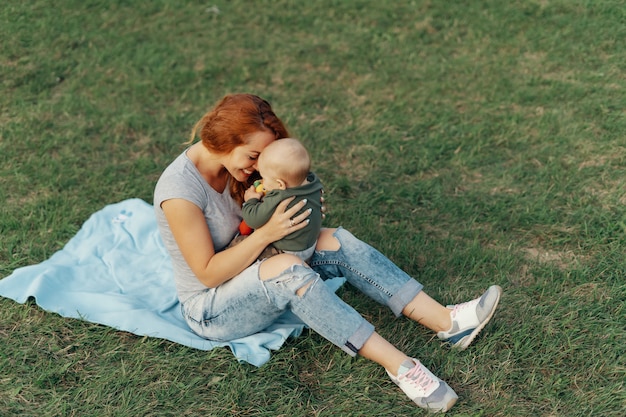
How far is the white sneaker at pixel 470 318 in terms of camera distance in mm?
3432

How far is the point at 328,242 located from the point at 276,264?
1.59 ft

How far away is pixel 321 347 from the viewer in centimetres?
356

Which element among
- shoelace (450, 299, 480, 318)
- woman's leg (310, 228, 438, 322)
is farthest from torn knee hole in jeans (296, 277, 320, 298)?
shoelace (450, 299, 480, 318)

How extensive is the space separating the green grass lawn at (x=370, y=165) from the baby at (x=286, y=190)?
1.96ft

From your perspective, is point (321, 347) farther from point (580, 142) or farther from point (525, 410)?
point (580, 142)

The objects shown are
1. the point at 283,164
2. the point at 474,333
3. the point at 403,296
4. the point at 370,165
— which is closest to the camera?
the point at 283,164

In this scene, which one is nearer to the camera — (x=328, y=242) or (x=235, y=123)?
(x=235, y=123)

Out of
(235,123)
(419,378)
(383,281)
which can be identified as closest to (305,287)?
(383,281)

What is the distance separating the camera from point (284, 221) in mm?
3205

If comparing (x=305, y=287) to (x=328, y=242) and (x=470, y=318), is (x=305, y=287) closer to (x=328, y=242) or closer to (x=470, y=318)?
(x=328, y=242)

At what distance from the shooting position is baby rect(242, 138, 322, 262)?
314 centimetres

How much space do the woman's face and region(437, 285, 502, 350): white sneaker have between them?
127 cm


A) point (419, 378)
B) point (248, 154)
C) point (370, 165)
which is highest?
point (248, 154)

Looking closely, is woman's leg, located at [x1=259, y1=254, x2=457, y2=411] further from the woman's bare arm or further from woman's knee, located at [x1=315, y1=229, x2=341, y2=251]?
woman's knee, located at [x1=315, y1=229, x2=341, y2=251]
